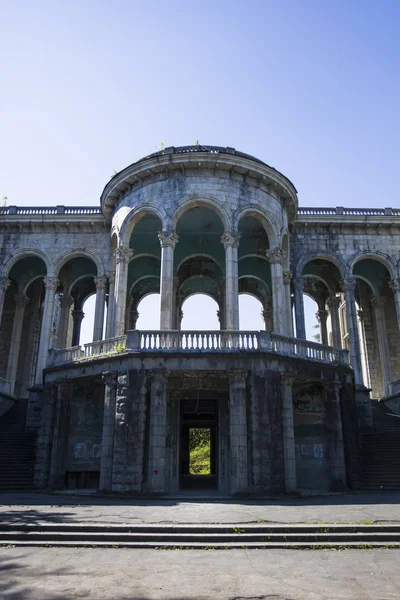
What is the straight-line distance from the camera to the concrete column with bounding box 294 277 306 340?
24016mm

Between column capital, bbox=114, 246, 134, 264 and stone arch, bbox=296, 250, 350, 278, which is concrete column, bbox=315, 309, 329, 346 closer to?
stone arch, bbox=296, 250, 350, 278

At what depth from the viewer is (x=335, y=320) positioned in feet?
91.5

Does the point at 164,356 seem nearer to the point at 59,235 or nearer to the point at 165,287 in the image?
the point at 165,287

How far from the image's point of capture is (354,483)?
58.3 ft

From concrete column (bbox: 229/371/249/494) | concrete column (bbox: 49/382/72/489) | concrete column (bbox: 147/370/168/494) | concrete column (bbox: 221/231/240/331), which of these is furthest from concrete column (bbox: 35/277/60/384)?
concrete column (bbox: 229/371/249/494)

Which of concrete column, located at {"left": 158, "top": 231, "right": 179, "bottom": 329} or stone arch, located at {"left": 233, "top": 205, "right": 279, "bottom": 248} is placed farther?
stone arch, located at {"left": 233, "top": 205, "right": 279, "bottom": 248}

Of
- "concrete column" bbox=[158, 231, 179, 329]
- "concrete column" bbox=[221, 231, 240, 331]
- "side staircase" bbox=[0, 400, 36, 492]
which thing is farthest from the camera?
"concrete column" bbox=[221, 231, 240, 331]

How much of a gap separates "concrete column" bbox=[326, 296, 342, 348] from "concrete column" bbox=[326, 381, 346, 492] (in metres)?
8.95

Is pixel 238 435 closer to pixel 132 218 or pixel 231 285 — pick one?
pixel 231 285

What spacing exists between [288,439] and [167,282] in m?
7.95

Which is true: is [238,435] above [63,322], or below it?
below

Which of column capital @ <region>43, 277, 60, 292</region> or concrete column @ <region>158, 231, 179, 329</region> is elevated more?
column capital @ <region>43, 277, 60, 292</region>

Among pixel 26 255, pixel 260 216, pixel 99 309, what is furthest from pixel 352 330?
pixel 26 255

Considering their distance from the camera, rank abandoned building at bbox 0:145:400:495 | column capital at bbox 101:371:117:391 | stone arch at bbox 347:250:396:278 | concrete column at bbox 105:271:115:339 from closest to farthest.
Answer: abandoned building at bbox 0:145:400:495
column capital at bbox 101:371:117:391
concrete column at bbox 105:271:115:339
stone arch at bbox 347:250:396:278
